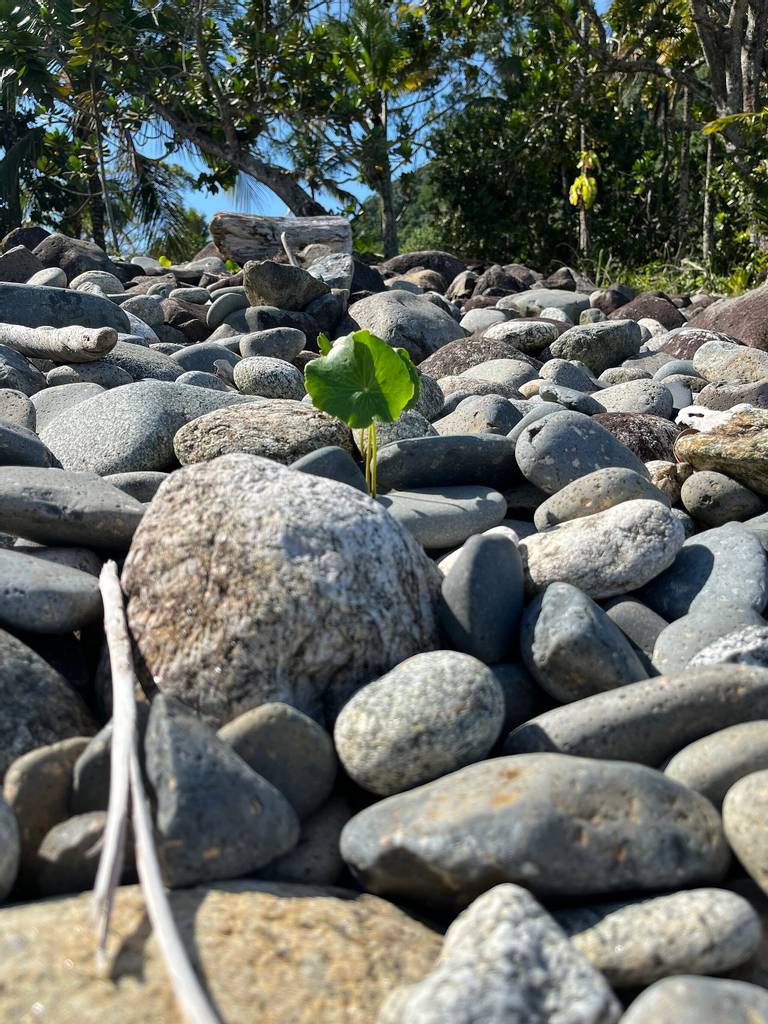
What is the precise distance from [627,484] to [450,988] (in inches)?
95.1

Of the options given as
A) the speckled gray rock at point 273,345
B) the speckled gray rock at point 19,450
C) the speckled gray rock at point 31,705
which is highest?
the speckled gray rock at point 19,450

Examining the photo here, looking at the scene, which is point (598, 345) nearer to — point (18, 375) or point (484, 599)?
point (18, 375)

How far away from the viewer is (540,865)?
193 centimetres

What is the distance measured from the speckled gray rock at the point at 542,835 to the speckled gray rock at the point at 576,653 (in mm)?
557

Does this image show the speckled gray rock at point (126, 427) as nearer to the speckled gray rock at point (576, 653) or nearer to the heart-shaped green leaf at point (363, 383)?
the heart-shaped green leaf at point (363, 383)

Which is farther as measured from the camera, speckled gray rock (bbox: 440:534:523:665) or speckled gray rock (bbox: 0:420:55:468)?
speckled gray rock (bbox: 0:420:55:468)

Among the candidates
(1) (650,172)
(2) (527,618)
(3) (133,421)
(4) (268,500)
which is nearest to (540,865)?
(2) (527,618)

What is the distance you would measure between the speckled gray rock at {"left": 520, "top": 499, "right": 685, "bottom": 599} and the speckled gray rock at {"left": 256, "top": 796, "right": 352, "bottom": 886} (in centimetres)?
119

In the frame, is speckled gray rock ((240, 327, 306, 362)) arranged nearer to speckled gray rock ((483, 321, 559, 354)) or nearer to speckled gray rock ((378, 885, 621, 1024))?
speckled gray rock ((483, 321, 559, 354))

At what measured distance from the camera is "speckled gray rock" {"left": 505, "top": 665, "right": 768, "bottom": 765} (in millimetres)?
2416

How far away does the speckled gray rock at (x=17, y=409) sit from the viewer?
472 centimetres

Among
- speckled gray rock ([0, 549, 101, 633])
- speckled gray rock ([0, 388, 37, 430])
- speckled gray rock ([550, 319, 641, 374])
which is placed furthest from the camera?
speckled gray rock ([550, 319, 641, 374])

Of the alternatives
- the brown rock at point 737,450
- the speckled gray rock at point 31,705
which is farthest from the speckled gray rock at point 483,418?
the speckled gray rock at point 31,705

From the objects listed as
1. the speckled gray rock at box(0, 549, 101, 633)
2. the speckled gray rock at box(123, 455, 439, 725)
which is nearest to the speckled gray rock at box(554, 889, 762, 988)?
the speckled gray rock at box(123, 455, 439, 725)
